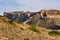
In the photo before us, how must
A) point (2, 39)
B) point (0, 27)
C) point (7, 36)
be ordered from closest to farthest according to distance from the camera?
1. point (2, 39)
2. point (7, 36)
3. point (0, 27)

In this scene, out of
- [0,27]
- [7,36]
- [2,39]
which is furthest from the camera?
[0,27]

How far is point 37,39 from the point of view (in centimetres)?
2823

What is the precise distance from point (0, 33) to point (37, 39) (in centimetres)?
455

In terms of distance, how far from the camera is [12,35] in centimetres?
2670

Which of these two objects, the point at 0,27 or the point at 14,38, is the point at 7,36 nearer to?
the point at 14,38

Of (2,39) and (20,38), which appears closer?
(2,39)

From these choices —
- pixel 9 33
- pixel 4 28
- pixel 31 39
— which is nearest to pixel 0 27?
pixel 4 28

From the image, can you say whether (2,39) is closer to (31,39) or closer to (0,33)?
(0,33)

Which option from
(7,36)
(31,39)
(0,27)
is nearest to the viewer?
(7,36)

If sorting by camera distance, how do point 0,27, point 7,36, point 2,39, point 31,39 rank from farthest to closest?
point 0,27 → point 31,39 → point 7,36 → point 2,39

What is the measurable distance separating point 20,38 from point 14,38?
117 cm

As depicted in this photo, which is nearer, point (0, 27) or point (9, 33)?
point (9, 33)

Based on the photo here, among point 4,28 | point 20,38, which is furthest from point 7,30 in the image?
point 20,38

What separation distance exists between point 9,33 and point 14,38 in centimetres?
199
